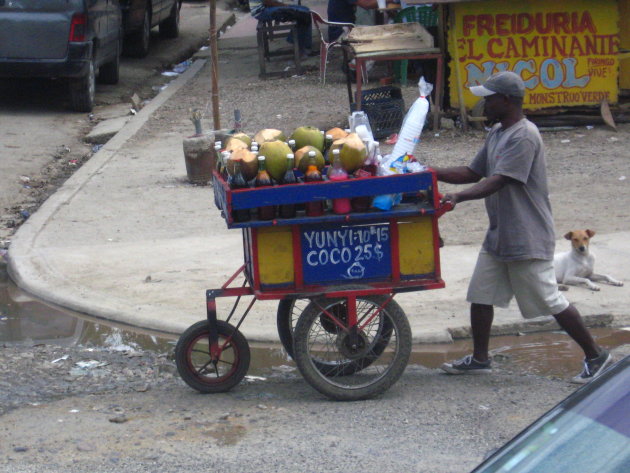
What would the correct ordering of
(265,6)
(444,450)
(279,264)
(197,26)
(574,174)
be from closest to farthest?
1. (444,450)
2. (279,264)
3. (574,174)
4. (265,6)
5. (197,26)

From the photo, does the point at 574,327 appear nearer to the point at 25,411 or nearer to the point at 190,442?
the point at 190,442

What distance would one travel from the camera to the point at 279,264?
4.92 m

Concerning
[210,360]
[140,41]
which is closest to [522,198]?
[210,360]

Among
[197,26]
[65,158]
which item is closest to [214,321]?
[65,158]

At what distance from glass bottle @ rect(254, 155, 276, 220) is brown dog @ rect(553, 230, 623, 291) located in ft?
9.07

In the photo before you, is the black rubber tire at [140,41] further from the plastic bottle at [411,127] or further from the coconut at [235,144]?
the plastic bottle at [411,127]

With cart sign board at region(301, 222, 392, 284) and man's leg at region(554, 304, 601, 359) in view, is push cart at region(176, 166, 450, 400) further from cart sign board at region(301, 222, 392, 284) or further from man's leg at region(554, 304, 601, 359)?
man's leg at region(554, 304, 601, 359)

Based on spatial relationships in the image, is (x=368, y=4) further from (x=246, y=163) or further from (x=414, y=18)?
(x=246, y=163)

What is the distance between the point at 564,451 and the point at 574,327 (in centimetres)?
307

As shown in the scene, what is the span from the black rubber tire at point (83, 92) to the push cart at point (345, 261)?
9103 millimetres

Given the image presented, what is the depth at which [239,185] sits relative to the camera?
4.79 m

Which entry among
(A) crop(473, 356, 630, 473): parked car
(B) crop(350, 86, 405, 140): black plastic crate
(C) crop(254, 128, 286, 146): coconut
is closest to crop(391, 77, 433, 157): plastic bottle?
(C) crop(254, 128, 286, 146): coconut

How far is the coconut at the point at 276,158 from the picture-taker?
4.85 meters

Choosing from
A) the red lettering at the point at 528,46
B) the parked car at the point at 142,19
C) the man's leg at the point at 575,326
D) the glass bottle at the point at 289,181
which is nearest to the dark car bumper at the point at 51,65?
the parked car at the point at 142,19
